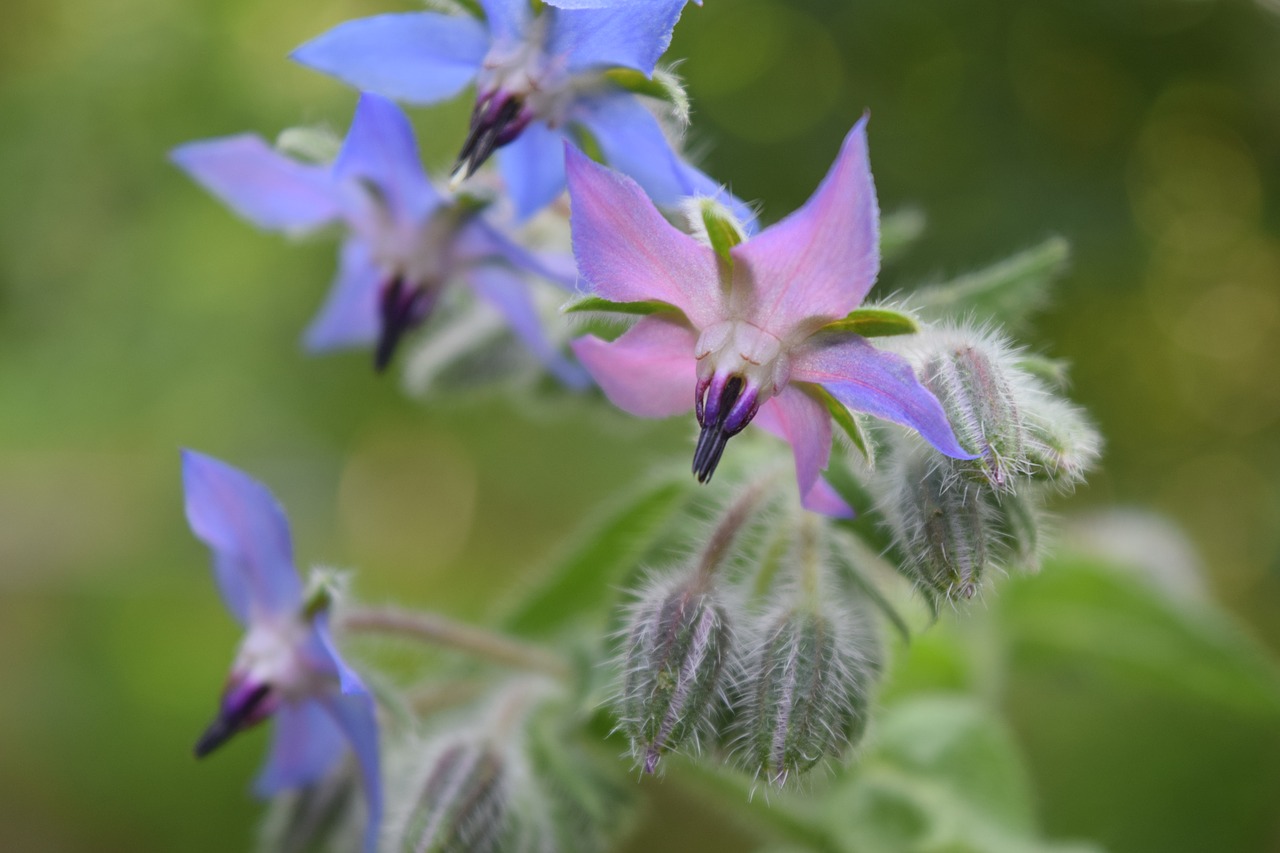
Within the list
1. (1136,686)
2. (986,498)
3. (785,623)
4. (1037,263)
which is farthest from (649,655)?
(1136,686)

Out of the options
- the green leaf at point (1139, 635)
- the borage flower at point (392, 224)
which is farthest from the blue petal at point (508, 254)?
the green leaf at point (1139, 635)

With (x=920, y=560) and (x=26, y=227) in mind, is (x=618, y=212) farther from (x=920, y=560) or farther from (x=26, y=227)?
(x=26, y=227)

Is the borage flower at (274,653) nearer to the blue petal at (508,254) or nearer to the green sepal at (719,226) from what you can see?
the blue petal at (508,254)

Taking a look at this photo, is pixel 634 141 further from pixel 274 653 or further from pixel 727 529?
pixel 274 653

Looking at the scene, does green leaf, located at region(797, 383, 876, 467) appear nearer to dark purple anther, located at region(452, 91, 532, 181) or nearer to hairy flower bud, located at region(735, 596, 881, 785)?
hairy flower bud, located at region(735, 596, 881, 785)

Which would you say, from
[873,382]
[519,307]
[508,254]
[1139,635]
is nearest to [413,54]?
[508,254]

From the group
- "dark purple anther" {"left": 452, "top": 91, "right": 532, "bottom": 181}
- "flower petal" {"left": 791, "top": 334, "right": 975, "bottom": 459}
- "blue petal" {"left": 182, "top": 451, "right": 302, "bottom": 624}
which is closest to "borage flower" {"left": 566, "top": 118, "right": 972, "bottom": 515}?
"flower petal" {"left": 791, "top": 334, "right": 975, "bottom": 459}
